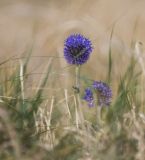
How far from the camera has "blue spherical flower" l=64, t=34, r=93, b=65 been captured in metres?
3.10

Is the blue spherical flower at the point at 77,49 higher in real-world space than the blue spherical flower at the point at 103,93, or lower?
higher

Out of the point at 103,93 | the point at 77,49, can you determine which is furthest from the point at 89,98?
the point at 77,49

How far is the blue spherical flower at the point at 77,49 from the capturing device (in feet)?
10.2

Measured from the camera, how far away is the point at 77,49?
312 cm

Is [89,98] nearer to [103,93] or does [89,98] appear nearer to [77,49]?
[103,93]

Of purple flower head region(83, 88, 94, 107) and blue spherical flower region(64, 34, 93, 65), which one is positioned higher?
blue spherical flower region(64, 34, 93, 65)

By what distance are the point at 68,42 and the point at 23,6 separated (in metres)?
6.37

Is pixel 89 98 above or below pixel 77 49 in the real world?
below

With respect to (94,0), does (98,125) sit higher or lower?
lower

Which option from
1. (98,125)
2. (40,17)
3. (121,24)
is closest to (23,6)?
(40,17)

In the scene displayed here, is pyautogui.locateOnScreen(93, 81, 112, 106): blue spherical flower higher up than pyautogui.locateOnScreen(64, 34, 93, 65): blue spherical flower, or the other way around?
pyautogui.locateOnScreen(64, 34, 93, 65): blue spherical flower

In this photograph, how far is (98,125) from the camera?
2.95m

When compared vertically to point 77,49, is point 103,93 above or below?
below

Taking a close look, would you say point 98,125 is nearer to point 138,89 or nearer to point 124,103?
point 124,103
